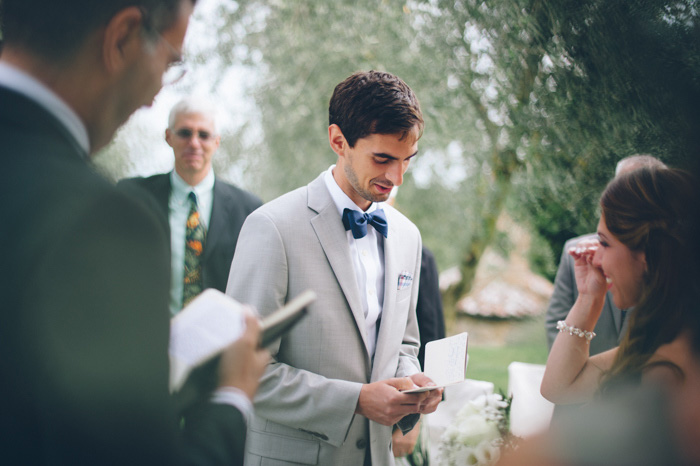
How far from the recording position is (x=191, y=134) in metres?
3.68

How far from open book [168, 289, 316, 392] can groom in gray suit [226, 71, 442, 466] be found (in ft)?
2.84

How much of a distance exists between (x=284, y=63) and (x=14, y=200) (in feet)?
18.5

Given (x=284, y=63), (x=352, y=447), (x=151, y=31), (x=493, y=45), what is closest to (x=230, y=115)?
(x=284, y=63)

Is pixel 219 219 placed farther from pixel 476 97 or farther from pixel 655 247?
pixel 655 247

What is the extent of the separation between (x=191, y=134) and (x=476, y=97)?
2043 mm

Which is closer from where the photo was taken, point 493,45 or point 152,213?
point 152,213

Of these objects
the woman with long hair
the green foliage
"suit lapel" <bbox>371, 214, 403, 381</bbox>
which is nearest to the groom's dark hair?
"suit lapel" <bbox>371, 214, 403, 381</bbox>

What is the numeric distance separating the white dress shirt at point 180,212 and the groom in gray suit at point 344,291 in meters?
1.15

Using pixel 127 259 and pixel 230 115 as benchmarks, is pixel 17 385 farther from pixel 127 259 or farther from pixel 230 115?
pixel 230 115

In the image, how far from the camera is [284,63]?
623cm

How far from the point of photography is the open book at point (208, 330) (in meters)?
1.10

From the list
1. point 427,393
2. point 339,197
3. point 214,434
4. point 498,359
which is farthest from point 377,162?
point 498,359

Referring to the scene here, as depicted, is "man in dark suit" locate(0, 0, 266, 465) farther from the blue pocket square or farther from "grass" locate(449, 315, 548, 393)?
"grass" locate(449, 315, 548, 393)

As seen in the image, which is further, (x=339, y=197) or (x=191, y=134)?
(x=191, y=134)
